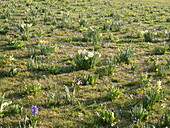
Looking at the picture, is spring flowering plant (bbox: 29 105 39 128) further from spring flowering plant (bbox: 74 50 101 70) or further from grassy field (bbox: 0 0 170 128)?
spring flowering plant (bbox: 74 50 101 70)

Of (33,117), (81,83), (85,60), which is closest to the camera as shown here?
(33,117)

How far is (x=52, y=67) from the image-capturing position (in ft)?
20.1

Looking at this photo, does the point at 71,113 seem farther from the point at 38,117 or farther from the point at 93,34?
the point at 93,34

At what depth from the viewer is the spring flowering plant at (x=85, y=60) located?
612 cm

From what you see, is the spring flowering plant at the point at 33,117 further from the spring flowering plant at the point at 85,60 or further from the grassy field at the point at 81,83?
the spring flowering plant at the point at 85,60

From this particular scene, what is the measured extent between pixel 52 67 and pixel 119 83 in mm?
2034

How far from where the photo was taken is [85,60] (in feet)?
20.5

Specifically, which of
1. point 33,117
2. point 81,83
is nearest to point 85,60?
point 81,83

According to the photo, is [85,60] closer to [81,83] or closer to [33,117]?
[81,83]

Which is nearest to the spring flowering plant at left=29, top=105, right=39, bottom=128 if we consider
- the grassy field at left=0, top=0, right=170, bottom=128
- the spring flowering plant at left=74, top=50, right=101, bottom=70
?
the grassy field at left=0, top=0, right=170, bottom=128

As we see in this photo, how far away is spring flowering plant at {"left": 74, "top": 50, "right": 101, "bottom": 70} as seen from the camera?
6.12m

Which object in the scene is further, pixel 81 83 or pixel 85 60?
pixel 85 60

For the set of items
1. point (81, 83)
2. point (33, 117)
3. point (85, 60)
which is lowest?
point (33, 117)

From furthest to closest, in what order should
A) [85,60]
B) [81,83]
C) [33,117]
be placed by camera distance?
[85,60]
[81,83]
[33,117]
